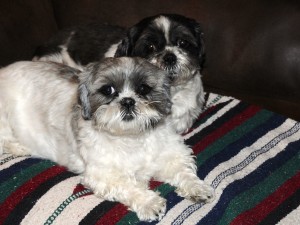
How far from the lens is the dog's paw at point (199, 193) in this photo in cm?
361

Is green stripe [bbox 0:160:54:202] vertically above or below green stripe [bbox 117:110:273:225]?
above

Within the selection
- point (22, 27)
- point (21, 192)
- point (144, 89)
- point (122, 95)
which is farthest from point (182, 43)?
point (21, 192)

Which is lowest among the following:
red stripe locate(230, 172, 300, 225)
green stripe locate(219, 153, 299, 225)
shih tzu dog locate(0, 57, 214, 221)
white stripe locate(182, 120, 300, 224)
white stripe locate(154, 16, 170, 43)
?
red stripe locate(230, 172, 300, 225)


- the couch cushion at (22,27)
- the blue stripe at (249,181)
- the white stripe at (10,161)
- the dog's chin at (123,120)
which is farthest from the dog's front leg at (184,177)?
the couch cushion at (22,27)

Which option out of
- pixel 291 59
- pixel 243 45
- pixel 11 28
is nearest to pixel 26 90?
pixel 11 28

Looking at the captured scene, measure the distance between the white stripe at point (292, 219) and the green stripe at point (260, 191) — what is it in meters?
0.22

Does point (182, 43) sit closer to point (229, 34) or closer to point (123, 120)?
point (229, 34)

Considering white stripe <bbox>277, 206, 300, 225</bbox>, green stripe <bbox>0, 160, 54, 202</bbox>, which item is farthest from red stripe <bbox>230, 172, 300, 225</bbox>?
green stripe <bbox>0, 160, 54, 202</bbox>

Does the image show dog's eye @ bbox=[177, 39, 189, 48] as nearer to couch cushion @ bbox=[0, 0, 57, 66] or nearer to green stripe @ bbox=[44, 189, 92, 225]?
green stripe @ bbox=[44, 189, 92, 225]

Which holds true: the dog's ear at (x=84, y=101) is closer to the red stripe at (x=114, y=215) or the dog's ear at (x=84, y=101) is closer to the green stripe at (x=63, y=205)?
the green stripe at (x=63, y=205)

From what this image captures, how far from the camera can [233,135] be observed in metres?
4.30

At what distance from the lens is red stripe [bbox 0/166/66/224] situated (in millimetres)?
3582

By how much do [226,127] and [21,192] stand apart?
175 centimetres

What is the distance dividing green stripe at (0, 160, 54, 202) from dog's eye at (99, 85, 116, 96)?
2.84 feet
